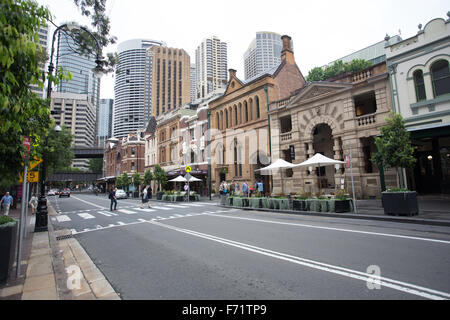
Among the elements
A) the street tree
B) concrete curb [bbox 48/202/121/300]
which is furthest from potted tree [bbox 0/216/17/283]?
the street tree

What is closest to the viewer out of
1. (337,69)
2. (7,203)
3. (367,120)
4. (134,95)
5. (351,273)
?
(351,273)

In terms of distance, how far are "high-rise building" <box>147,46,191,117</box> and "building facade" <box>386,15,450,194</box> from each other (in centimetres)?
12511

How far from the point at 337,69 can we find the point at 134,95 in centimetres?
14738

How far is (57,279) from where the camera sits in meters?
4.50

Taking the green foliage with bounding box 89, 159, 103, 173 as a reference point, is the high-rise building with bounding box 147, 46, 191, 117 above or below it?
above

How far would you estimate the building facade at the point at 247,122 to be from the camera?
25.7 m

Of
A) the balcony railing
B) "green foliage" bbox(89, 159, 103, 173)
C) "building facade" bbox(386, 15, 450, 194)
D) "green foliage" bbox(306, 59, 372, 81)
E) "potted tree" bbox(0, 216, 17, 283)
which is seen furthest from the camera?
"green foliage" bbox(89, 159, 103, 173)

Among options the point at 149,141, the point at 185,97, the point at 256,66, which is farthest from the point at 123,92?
the point at 149,141

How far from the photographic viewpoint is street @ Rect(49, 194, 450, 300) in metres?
3.62

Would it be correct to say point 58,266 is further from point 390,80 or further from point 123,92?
point 123,92

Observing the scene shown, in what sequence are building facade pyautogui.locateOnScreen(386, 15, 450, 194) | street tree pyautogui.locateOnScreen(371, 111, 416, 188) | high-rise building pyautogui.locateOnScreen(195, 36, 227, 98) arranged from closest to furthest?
street tree pyautogui.locateOnScreen(371, 111, 416, 188)
building facade pyautogui.locateOnScreen(386, 15, 450, 194)
high-rise building pyautogui.locateOnScreen(195, 36, 227, 98)

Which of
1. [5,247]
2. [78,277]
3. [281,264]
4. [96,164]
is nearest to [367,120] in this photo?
[281,264]

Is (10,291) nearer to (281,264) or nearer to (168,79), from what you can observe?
(281,264)

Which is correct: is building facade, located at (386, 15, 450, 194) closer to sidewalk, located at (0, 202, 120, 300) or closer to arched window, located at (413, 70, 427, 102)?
arched window, located at (413, 70, 427, 102)
